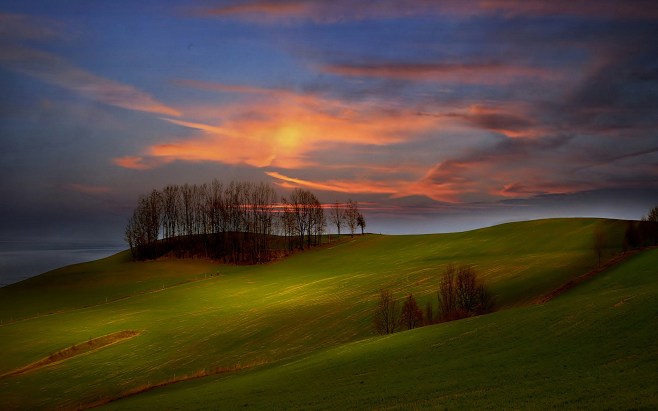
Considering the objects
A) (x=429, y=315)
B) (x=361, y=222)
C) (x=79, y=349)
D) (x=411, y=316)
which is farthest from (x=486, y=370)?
(x=361, y=222)

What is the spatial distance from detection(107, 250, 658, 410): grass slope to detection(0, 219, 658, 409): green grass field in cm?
15

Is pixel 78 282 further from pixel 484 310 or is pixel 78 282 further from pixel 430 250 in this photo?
pixel 484 310

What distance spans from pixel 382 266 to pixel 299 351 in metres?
52.4

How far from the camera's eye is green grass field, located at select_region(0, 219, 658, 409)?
2625 cm

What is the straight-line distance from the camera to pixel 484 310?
58.0 metres

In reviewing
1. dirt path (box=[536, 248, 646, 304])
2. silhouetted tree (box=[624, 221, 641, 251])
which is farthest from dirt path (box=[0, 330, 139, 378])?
silhouetted tree (box=[624, 221, 641, 251])

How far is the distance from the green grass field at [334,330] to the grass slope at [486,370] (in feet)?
0.51

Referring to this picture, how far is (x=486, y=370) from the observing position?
88.6 ft

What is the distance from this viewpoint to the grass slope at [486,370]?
69.6 ft

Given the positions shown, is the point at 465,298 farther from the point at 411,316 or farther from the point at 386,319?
the point at 386,319

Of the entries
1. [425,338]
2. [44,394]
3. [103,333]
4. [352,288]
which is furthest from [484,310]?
[103,333]

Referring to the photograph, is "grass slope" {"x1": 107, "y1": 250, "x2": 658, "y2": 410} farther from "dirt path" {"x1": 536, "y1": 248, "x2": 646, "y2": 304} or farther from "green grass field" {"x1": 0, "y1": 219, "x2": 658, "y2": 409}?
"dirt path" {"x1": 536, "y1": 248, "x2": 646, "y2": 304}

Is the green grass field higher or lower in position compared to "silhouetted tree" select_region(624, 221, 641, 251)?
lower

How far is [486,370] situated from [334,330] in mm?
32637
